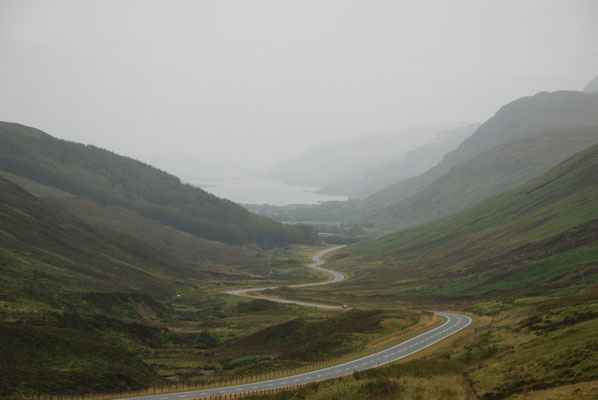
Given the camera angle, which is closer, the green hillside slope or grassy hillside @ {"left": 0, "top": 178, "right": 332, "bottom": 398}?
grassy hillside @ {"left": 0, "top": 178, "right": 332, "bottom": 398}

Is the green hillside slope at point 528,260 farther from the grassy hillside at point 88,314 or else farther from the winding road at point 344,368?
the grassy hillside at point 88,314

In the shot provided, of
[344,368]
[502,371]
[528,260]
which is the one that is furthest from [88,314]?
[528,260]

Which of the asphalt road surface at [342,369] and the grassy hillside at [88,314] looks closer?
the asphalt road surface at [342,369]

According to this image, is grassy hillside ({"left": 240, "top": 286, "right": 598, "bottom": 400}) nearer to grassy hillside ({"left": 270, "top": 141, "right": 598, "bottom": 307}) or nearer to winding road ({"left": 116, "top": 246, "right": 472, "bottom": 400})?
winding road ({"left": 116, "top": 246, "right": 472, "bottom": 400})

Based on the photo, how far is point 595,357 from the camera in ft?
130

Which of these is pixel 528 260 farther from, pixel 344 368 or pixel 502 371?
pixel 502 371

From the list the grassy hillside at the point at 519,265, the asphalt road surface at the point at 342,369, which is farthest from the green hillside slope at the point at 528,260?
the asphalt road surface at the point at 342,369

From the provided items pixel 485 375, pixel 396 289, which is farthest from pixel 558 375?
pixel 396 289

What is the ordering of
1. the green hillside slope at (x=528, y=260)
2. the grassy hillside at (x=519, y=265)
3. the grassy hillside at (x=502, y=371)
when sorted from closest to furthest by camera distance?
the grassy hillside at (x=502, y=371)
the green hillside slope at (x=528, y=260)
the grassy hillside at (x=519, y=265)

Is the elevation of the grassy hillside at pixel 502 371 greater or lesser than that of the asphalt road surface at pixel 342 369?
greater

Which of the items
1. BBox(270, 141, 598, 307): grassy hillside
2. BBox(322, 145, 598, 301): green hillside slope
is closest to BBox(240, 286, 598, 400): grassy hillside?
BBox(270, 141, 598, 307): grassy hillside

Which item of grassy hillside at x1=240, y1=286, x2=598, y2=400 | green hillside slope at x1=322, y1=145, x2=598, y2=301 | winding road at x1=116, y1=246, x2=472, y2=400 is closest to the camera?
grassy hillside at x1=240, y1=286, x2=598, y2=400

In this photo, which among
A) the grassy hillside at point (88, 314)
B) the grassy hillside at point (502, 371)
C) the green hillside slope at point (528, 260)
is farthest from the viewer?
the green hillside slope at point (528, 260)

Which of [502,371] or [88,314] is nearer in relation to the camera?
[502,371]
